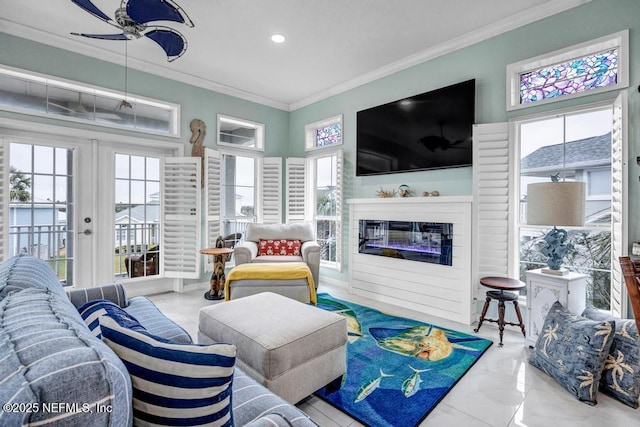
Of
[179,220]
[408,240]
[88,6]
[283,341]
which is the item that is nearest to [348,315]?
[408,240]

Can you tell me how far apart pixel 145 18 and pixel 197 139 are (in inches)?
82.9

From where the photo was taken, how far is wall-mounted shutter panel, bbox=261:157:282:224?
530 centimetres

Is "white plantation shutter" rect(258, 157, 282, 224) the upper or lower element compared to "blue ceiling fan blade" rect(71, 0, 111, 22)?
lower

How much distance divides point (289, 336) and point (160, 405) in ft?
3.32

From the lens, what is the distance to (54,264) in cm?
363

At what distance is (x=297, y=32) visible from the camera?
335 cm

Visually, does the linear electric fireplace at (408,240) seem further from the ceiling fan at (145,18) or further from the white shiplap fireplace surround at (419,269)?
the ceiling fan at (145,18)

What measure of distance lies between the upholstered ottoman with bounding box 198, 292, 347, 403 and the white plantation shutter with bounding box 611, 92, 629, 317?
220 cm

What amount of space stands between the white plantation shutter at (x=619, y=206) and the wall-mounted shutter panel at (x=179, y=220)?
4417mm

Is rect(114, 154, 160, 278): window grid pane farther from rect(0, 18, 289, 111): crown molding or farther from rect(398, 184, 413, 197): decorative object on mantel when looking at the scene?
rect(398, 184, 413, 197): decorative object on mantel

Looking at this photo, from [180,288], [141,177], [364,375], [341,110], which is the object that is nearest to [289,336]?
[364,375]

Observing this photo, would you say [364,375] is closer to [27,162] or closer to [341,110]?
[341,110]

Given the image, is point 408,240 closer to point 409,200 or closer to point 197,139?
point 409,200

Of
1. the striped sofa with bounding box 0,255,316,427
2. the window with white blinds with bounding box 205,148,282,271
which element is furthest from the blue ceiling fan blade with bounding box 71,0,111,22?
the window with white blinds with bounding box 205,148,282,271
